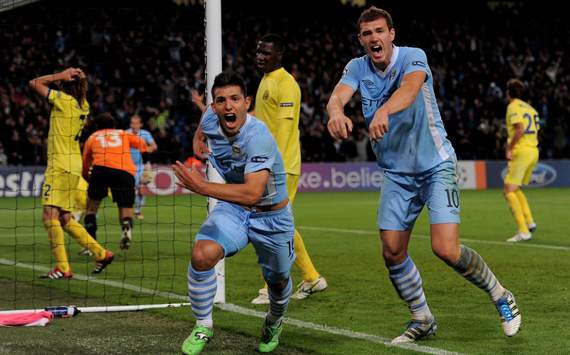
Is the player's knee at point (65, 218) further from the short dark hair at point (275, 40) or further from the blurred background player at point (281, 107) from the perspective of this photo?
the short dark hair at point (275, 40)

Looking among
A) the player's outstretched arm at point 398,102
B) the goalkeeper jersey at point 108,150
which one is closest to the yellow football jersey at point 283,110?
the player's outstretched arm at point 398,102

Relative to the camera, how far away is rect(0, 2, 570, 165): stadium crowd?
26531 millimetres

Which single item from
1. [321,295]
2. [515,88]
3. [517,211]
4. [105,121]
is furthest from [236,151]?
[517,211]

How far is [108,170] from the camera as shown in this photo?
13023 millimetres

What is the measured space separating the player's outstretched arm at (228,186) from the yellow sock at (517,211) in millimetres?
9008

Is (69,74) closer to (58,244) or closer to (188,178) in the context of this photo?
(58,244)

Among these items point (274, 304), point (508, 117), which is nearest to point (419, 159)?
point (274, 304)

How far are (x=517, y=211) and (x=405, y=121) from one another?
27.2 ft

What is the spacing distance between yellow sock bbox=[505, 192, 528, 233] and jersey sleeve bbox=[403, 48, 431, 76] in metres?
8.27

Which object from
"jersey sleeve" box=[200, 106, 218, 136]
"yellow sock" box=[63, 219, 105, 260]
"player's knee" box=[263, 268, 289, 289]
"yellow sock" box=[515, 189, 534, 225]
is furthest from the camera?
"yellow sock" box=[515, 189, 534, 225]

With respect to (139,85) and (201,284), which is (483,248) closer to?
(201,284)

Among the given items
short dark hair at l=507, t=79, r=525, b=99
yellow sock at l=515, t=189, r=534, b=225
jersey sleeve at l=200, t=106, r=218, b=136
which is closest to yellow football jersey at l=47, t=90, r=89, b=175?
jersey sleeve at l=200, t=106, r=218, b=136

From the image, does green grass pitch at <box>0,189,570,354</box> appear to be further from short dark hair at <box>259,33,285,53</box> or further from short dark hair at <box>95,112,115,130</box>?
short dark hair at <box>259,33,285,53</box>

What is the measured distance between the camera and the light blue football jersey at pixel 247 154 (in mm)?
6152
